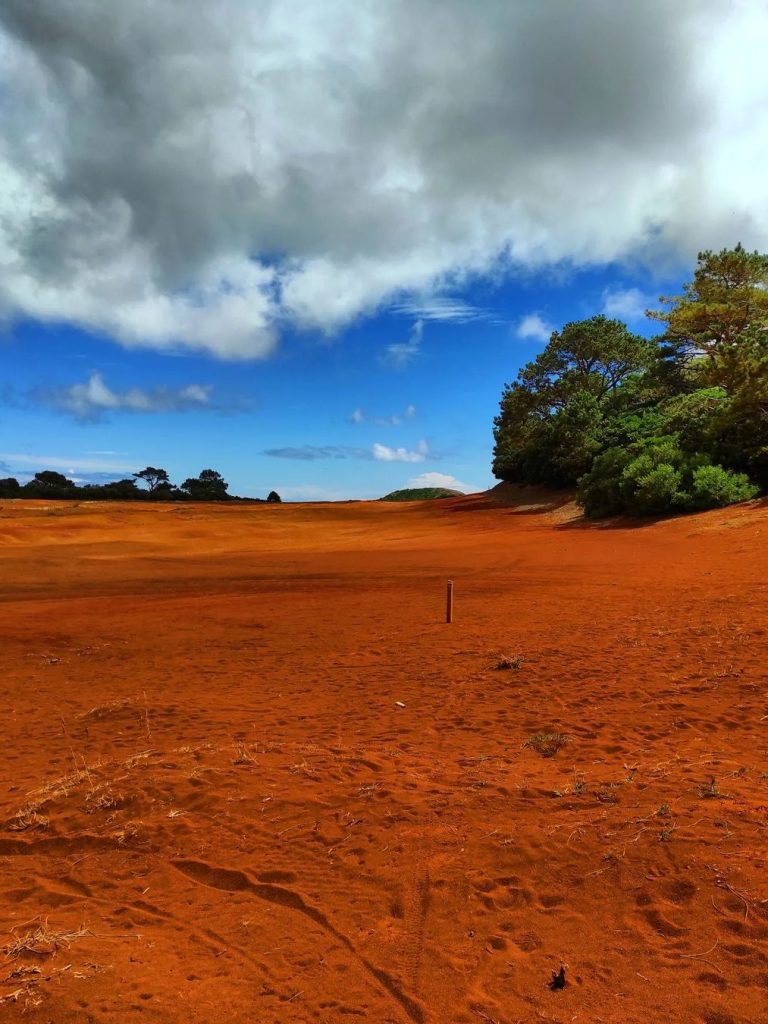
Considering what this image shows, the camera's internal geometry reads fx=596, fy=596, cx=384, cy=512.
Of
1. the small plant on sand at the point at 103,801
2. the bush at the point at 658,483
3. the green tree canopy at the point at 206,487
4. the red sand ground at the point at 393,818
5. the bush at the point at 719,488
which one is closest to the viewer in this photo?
the red sand ground at the point at 393,818

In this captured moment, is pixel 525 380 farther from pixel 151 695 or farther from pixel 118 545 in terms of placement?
pixel 151 695

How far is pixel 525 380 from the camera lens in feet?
142

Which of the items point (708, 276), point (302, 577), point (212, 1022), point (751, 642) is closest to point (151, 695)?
point (212, 1022)

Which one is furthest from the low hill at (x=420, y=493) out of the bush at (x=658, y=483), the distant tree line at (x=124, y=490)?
the bush at (x=658, y=483)

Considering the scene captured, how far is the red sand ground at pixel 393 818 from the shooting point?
3.01m

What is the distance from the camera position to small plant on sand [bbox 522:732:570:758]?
580 cm

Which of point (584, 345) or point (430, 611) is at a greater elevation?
point (584, 345)

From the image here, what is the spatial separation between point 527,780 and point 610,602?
25.2ft

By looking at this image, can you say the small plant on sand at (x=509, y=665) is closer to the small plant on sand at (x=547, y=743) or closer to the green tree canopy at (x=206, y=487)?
the small plant on sand at (x=547, y=743)

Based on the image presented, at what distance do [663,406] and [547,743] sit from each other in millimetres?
33045

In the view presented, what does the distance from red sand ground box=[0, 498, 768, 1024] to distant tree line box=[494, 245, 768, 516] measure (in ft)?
44.5

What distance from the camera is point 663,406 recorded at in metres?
34.4

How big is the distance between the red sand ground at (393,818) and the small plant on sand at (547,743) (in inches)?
4.4

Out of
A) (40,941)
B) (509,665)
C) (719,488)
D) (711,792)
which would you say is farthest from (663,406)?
(40,941)
